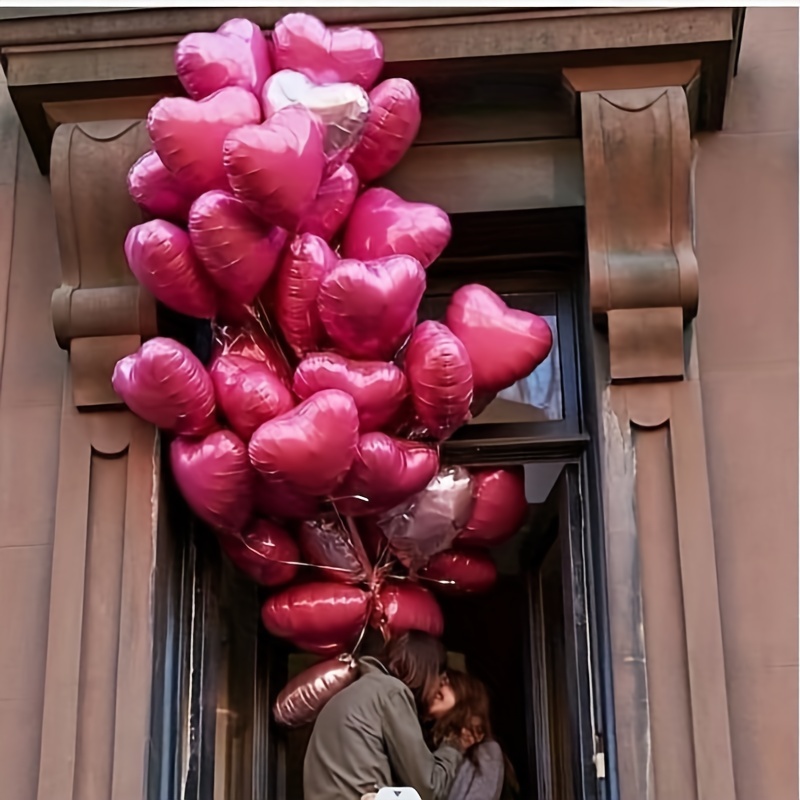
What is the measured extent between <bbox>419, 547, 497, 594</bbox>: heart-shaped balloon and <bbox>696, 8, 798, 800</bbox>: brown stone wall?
2.02 feet

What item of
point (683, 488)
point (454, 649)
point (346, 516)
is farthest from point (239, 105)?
point (454, 649)

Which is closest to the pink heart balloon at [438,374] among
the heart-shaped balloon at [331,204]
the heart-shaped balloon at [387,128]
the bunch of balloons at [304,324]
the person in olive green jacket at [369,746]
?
the bunch of balloons at [304,324]

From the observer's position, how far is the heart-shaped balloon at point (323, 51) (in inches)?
112

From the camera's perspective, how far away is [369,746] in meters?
2.93

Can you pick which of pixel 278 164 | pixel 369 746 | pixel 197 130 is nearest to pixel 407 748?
pixel 369 746

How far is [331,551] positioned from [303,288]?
65 centimetres

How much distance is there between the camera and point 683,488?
276 cm

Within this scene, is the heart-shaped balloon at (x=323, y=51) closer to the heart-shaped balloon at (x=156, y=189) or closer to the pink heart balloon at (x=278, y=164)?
the pink heart balloon at (x=278, y=164)

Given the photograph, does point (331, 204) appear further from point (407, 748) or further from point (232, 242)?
point (407, 748)

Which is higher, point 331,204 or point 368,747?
point 331,204

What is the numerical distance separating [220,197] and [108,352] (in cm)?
51

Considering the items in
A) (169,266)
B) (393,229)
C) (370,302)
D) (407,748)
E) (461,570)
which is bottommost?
(407,748)

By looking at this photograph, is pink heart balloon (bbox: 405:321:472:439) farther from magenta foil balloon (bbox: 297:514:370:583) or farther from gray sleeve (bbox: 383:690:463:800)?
gray sleeve (bbox: 383:690:463:800)

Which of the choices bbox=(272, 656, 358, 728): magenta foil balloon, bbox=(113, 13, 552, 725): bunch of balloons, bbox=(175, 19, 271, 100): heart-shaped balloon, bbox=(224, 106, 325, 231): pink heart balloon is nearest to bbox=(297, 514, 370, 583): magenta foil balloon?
bbox=(113, 13, 552, 725): bunch of balloons
